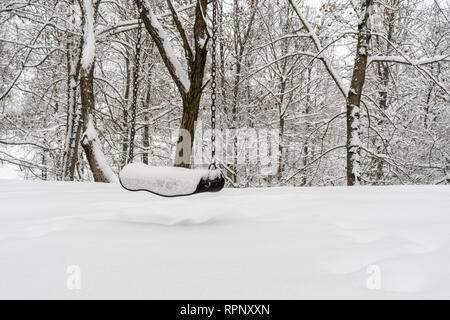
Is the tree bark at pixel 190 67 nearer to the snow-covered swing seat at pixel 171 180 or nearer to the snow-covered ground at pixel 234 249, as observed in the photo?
the snow-covered ground at pixel 234 249

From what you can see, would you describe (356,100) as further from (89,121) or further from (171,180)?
(89,121)

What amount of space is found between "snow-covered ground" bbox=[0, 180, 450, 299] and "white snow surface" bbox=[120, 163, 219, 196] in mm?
248

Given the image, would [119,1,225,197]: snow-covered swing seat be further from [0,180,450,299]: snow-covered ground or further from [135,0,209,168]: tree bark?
[135,0,209,168]: tree bark

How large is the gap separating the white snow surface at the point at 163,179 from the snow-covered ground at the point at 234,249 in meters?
0.25

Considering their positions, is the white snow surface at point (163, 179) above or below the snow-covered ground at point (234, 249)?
above

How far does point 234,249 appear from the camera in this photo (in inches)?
70.5

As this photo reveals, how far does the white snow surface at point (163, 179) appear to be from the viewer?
8.25ft

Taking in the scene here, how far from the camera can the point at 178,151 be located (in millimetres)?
5570

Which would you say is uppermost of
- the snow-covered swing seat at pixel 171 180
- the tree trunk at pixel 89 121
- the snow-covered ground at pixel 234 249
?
the tree trunk at pixel 89 121

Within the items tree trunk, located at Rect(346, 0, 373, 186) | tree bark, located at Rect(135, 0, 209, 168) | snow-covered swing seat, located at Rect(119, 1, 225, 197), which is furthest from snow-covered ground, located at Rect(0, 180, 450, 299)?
tree trunk, located at Rect(346, 0, 373, 186)

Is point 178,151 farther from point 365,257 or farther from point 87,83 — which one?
point 365,257

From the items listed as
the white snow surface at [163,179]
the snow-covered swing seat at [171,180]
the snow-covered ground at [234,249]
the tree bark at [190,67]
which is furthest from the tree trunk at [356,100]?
the white snow surface at [163,179]

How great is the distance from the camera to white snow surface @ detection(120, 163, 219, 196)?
8.25ft

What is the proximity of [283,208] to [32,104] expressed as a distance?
1441cm
